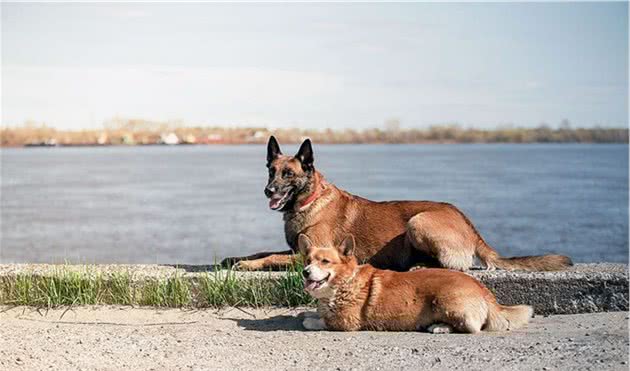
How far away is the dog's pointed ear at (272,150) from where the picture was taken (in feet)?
30.4

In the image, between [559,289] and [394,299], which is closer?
[394,299]

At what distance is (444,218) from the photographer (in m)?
9.12

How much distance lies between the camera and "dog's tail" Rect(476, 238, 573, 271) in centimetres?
927

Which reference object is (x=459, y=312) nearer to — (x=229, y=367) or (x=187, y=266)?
(x=229, y=367)

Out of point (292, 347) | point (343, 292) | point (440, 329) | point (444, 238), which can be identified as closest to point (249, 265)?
point (343, 292)

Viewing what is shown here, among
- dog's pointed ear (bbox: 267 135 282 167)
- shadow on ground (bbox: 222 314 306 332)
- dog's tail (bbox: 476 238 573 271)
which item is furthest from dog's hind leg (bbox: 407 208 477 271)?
dog's pointed ear (bbox: 267 135 282 167)

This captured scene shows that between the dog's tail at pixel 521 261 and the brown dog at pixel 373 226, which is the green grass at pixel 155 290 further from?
the dog's tail at pixel 521 261

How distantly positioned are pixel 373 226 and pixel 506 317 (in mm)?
1902

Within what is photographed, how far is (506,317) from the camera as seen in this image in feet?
26.5

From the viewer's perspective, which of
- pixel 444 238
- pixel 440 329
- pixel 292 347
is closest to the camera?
pixel 292 347

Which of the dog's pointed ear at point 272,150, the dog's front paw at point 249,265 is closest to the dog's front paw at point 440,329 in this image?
the dog's front paw at point 249,265

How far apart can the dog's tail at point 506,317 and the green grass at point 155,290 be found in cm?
191

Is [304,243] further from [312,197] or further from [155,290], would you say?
[155,290]

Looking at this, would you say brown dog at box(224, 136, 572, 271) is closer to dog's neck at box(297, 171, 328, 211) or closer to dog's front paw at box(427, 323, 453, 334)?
dog's neck at box(297, 171, 328, 211)
